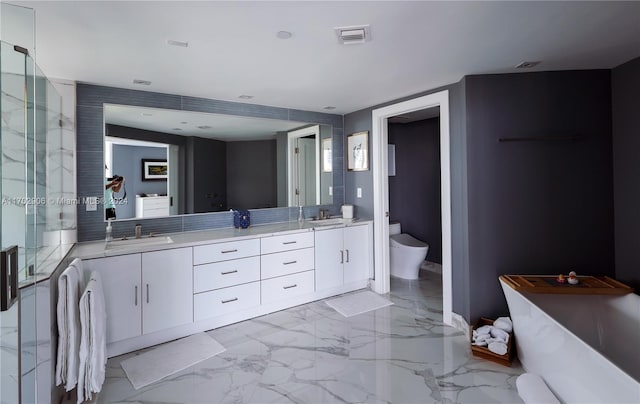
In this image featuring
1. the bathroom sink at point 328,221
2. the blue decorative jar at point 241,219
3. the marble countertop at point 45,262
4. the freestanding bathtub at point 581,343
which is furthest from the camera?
the bathroom sink at point 328,221

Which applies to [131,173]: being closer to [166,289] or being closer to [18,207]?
[166,289]

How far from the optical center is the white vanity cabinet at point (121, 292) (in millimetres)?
2314

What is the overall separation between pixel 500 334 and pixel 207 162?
122 inches

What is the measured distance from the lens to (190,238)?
284 centimetres

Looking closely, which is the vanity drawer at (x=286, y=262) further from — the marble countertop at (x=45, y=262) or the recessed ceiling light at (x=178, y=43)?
the recessed ceiling light at (x=178, y=43)

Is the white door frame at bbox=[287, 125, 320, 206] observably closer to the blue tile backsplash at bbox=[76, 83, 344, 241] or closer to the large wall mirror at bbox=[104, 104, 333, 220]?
the large wall mirror at bbox=[104, 104, 333, 220]

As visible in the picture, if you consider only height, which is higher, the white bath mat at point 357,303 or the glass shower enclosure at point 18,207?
the glass shower enclosure at point 18,207

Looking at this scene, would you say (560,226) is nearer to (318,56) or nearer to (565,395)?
(565,395)

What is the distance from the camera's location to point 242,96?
3.21 metres

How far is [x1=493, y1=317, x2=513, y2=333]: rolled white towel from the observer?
2408 mm

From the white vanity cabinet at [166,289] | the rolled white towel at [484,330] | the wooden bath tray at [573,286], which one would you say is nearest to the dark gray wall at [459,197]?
the rolled white towel at [484,330]

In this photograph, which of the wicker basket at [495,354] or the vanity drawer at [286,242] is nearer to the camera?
the wicker basket at [495,354]

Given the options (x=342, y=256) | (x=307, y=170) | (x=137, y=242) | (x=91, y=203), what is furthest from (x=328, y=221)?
(x=91, y=203)

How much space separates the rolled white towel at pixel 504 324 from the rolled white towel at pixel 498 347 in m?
0.15
